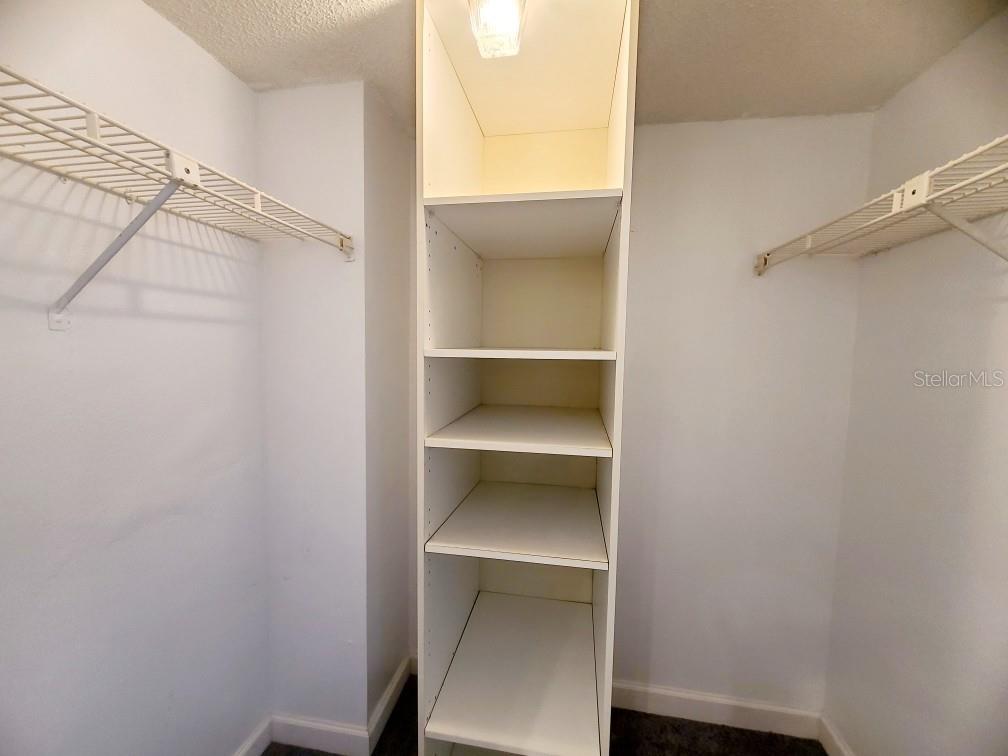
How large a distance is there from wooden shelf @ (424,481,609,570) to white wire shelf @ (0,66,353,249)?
92cm

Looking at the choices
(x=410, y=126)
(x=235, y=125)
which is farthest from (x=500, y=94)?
(x=235, y=125)

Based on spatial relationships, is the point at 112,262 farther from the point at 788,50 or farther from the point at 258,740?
the point at 788,50

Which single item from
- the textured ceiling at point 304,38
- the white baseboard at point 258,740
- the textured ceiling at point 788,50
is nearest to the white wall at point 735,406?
the textured ceiling at point 788,50

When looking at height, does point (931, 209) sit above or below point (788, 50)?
below

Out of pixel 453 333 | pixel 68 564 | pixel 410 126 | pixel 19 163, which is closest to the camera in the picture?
pixel 19 163

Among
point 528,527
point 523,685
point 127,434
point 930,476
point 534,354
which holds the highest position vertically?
point 534,354

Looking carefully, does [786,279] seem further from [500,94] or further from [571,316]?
[500,94]

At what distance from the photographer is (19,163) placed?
79cm

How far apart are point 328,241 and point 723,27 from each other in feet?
4.12

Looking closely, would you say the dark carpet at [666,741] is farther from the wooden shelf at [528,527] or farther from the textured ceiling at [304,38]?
the textured ceiling at [304,38]

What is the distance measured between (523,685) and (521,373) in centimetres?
98

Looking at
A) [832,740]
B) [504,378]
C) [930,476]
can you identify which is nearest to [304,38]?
[504,378]

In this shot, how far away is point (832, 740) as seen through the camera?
57.3 inches

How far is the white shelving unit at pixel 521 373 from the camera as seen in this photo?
37.9 inches
